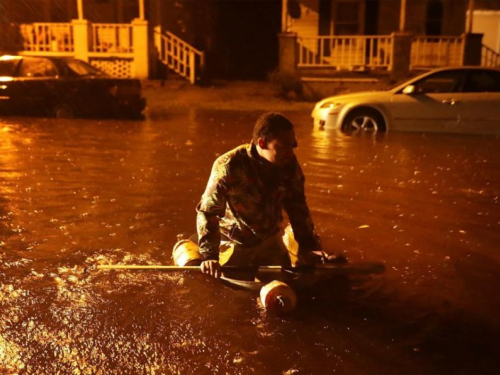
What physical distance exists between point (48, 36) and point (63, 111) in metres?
8.74

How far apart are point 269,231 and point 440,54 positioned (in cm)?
1712

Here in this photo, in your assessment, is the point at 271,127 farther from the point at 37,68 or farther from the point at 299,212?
the point at 37,68

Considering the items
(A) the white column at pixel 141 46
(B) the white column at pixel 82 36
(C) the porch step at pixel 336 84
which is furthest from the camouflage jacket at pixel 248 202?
(B) the white column at pixel 82 36

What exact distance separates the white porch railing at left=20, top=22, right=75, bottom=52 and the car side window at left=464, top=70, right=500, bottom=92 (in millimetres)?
14841

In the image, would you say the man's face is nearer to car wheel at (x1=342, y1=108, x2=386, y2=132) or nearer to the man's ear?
the man's ear

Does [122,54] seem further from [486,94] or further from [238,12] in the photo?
[486,94]

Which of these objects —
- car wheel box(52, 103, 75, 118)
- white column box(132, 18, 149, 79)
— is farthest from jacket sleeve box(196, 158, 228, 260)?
white column box(132, 18, 149, 79)

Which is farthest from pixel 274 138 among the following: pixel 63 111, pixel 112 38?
pixel 112 38

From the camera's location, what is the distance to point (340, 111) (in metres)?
12.5

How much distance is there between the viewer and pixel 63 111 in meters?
14.7

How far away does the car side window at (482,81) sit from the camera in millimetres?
11930

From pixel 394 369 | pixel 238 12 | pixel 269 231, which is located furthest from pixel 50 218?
pixel 238 12

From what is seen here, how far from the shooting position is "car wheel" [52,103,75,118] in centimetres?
1468

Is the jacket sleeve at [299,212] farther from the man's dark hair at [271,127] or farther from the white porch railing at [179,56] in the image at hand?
the white porch railing at [179,56]
